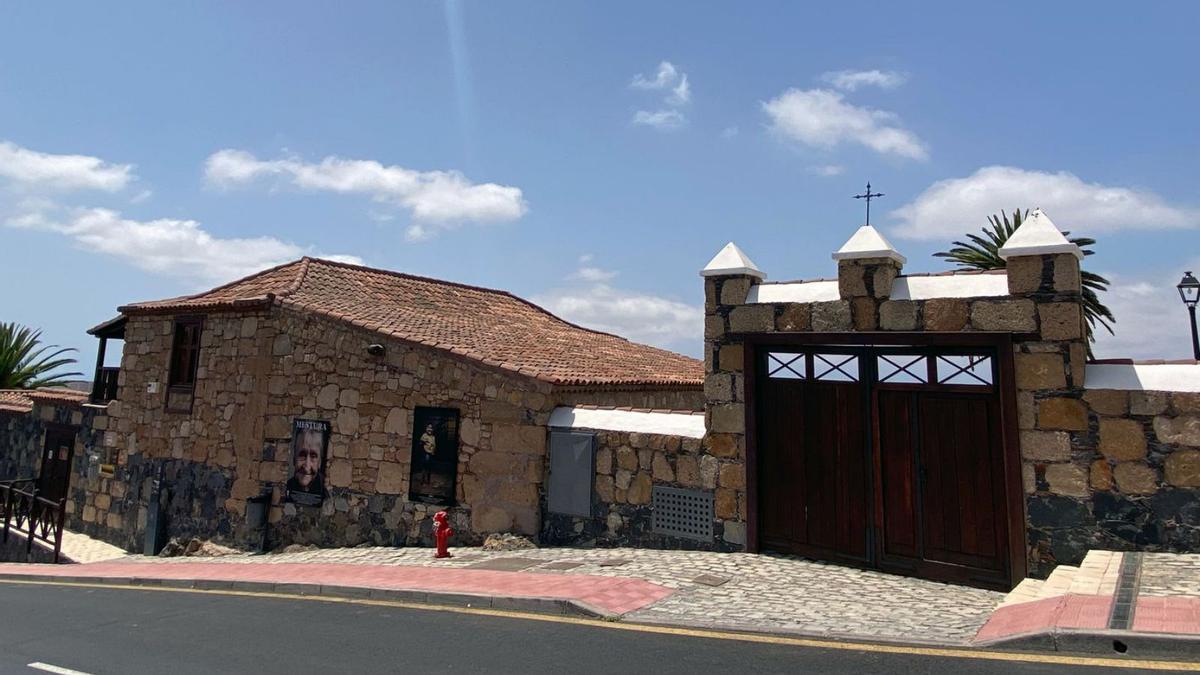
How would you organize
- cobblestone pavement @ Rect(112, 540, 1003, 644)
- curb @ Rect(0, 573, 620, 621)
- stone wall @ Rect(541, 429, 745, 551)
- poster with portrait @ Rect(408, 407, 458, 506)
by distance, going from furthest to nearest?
poster with portrait @ Rect(408, 407, 458, 506) → stone wall @ Rect(541, 429, 745, 551) → curb @ Rect(0, 573, 620, 621) → cobblestone pavement @ Rect(112, 540, 1003, 644)

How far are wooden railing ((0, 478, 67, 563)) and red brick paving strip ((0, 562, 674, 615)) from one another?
14.4 ft

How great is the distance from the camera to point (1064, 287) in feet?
23.3

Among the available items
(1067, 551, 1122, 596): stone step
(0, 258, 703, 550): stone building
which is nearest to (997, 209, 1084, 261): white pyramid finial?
(1067, 551, 1122, 596): stone step

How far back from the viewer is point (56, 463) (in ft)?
62.0

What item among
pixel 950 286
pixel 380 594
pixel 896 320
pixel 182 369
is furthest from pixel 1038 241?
pixel 182 369

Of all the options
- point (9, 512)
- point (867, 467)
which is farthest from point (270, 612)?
point (9, 512)

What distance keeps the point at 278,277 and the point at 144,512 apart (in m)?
5.89

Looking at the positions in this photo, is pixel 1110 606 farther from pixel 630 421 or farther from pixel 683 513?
pixel 630 421

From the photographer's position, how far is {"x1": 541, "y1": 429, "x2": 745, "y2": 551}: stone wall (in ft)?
29.5

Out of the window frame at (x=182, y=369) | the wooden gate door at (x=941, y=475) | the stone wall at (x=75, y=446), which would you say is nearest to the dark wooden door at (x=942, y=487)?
→ the wooden gate door at (x=941, y=475)

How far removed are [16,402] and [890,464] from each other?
25.4m

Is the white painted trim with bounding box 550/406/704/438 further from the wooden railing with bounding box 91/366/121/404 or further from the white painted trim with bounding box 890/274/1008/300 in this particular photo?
the wooden railing with bounding box 91/366/121/404

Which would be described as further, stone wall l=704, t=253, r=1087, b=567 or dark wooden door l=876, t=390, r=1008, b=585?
dark wooden door l=876, t=390, r=1008, b=585

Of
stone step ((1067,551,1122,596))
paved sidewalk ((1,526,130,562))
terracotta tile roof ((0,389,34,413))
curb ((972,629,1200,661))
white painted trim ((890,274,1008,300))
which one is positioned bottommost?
paved sidewalk ((1,526,130,562))
